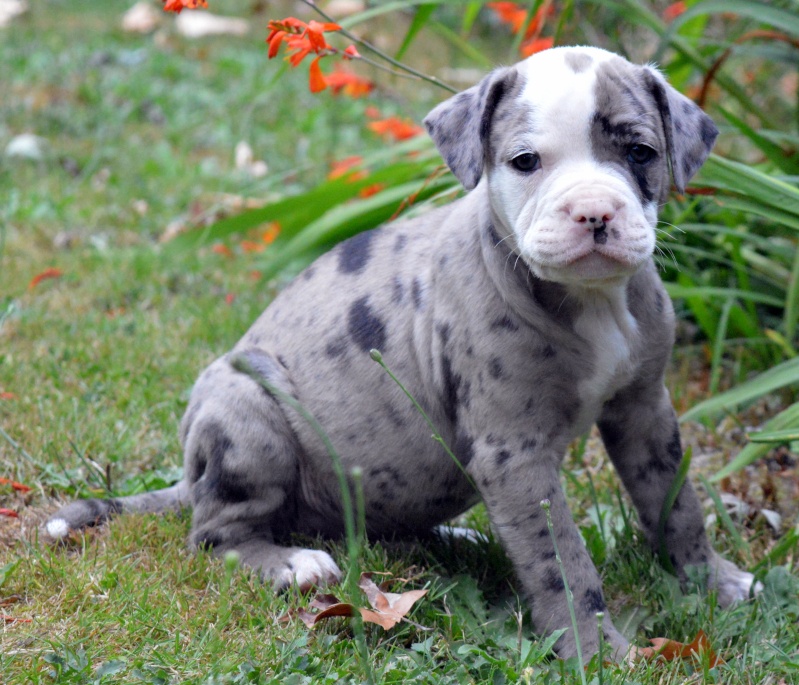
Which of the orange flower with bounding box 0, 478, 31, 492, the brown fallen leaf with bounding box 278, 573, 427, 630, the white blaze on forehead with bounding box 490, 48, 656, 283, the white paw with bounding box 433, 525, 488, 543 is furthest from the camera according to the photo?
the orange flower with bounding box 0, 478, 31, 492

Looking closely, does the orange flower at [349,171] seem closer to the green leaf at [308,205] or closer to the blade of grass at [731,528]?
the green leaf at [308,205]

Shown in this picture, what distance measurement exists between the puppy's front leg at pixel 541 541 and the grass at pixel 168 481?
100mm

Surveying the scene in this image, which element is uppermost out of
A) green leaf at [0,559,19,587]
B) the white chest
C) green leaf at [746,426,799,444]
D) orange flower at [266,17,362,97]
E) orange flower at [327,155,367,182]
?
orange flower at [266,17,362,97]

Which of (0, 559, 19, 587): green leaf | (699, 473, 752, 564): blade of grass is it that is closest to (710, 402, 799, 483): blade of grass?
(699, 473, 752, 564): blade of grass

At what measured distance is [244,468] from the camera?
9.96 feet

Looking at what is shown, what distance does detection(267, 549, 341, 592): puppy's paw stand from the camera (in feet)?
9.40

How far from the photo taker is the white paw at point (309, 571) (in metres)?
2.87

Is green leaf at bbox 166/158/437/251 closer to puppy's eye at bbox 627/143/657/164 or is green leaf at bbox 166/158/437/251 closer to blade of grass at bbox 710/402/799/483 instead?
blade of grass at bbox 710/402/799/483

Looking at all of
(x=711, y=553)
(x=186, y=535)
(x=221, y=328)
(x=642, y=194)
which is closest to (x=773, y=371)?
(x=711, y=553)

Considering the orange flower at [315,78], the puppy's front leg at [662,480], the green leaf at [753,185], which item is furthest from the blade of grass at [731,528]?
the orange flower at [315,78]

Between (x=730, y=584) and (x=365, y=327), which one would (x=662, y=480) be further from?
(x=365, y=327)

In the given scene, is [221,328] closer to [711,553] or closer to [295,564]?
[295,564]

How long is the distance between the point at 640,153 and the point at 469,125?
449mm

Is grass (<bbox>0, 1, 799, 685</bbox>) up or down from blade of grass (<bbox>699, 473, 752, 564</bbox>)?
down
